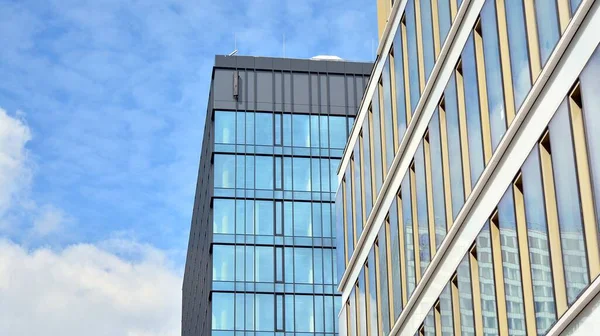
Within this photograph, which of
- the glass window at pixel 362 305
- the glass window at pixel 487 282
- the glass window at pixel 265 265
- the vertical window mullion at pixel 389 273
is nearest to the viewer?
the glass window at pixel 487 282

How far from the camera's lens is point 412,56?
38.2 meters

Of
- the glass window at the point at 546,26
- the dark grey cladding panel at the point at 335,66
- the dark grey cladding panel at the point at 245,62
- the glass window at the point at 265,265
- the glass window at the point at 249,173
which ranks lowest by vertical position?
the glass window at the point at 546,26

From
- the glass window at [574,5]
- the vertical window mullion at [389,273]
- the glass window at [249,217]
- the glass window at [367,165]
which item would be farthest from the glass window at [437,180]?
Answer: the glass window at [249,217]

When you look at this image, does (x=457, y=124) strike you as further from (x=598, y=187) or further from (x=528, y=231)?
(x=598, y=187)

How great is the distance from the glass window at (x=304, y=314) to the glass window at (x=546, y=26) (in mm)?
52264

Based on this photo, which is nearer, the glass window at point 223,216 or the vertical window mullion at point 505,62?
the vertical window mullion at point 505,62

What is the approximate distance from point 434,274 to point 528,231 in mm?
8225

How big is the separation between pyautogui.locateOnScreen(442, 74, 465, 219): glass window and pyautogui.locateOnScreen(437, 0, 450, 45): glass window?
157 cm

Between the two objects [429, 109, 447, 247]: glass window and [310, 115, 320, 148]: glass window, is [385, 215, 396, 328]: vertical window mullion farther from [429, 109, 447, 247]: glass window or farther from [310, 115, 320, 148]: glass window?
[310, 115, 320, 148]: glass window

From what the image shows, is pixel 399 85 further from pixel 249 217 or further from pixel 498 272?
pixel 249 217

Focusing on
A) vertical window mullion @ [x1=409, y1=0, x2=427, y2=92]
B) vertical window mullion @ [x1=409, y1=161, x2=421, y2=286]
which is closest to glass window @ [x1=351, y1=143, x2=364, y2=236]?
vertical window mullion @ [x1=409, y1=161, x2=421, y2=286]

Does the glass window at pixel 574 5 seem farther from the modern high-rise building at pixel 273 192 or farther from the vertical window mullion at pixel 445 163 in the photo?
the modern high-rise building at pixel 273 192

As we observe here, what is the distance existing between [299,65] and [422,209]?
47.9 meters

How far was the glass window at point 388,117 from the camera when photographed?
1609 inches
